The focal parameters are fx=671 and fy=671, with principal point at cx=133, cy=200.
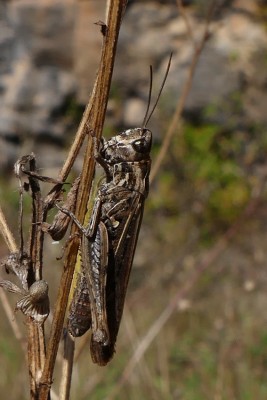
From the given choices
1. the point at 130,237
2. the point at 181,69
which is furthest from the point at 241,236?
the point at 130,237

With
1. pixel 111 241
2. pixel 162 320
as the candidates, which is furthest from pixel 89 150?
pixel 162 320

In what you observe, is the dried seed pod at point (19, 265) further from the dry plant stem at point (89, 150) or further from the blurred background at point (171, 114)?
the blurred background at point (171, 114)

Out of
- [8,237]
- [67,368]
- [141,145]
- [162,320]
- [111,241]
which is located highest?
[141,145]

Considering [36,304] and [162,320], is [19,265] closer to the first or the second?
[36,304]

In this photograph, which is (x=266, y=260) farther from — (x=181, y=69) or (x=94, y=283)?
(x=94, y=283)

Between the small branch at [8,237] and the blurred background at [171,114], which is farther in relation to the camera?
the blurred background at [171,114]

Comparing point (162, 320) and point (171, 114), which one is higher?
point (171, 114)

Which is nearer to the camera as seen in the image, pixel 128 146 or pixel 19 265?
pixel 19 265

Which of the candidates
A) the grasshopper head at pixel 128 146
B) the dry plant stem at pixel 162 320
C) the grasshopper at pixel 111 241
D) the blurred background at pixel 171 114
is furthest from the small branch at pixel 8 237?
the blurred background at pixel 171 114
